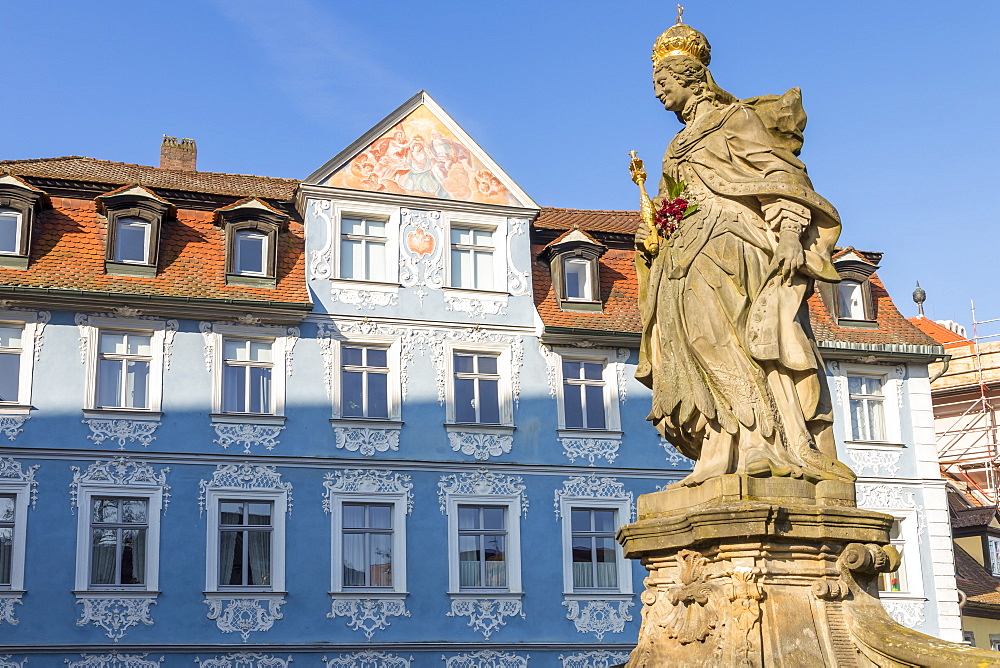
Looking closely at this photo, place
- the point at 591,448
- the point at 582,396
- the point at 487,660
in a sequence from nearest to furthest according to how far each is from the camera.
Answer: the point at 487,660
the point at 591,448
the point at 582,396

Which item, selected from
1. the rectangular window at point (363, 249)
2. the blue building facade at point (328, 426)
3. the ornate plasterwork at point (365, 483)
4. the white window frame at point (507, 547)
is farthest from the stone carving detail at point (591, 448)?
the rectangular window at point (363, 249)

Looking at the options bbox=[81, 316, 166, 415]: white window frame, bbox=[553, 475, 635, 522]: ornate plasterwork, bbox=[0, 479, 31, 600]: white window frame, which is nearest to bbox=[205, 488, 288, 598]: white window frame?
bbox=[81, 316, 166, 415]: white window frame

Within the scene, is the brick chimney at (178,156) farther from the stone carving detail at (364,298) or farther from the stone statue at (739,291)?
the stone statue at (739,291)

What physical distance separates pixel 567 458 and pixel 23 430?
9065 millimetres

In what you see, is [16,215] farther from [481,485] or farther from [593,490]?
[593,490]

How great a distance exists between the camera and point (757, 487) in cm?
650

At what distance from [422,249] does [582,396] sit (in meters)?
3.92

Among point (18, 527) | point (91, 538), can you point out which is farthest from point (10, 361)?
point (91, 538)

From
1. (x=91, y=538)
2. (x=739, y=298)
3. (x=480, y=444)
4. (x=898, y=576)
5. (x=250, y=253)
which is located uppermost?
(x=250, y=253)

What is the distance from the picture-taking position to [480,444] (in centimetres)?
2223

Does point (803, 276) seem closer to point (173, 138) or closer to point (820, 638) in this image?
point (820, 638)

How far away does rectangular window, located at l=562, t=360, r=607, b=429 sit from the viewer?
23078mm

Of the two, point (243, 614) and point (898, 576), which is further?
point (898, 576)

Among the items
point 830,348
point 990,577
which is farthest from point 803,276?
point 990,577
